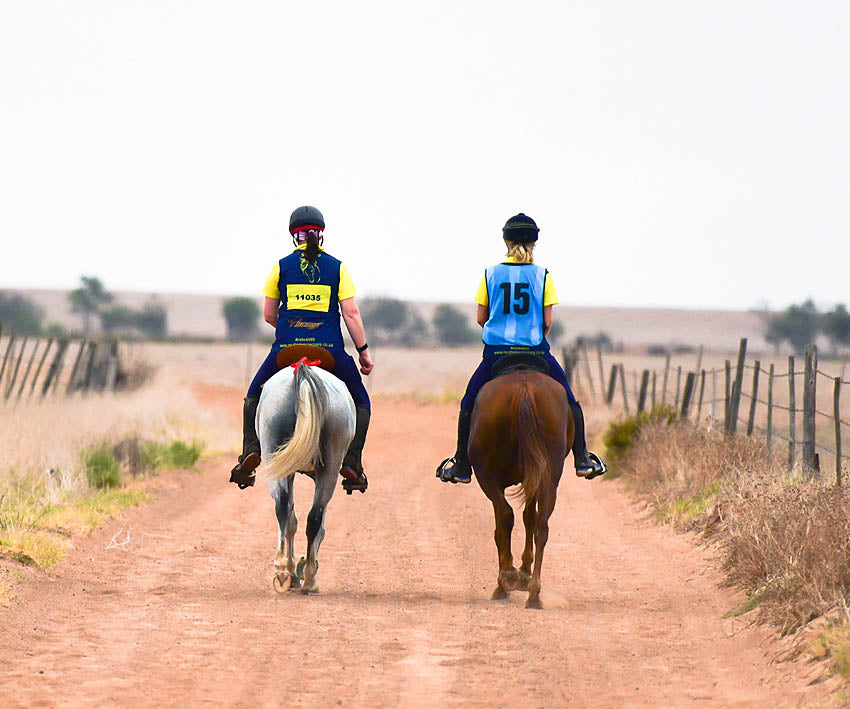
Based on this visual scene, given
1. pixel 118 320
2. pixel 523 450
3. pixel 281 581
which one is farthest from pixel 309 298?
pixel 118 320

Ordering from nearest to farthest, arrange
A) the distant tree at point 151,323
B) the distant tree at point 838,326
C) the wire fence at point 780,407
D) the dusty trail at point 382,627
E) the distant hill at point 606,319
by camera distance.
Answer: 1. the dusty trail at point 382,627
2. the wire fence at point 780,407
3. the distant tree at point 838,326
4. the distant tree at point 151,323
5. the distant hill at point 606,319

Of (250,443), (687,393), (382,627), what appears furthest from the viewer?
(687,393)

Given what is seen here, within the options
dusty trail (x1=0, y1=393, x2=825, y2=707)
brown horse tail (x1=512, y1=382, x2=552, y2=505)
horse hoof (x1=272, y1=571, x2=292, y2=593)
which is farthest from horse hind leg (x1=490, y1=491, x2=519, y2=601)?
horse hoof (x1=272, y1=571, x2=292, y2=593)

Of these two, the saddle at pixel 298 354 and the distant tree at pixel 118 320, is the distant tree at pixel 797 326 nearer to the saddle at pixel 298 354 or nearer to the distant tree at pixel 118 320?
the distant tree at pixel 118 320

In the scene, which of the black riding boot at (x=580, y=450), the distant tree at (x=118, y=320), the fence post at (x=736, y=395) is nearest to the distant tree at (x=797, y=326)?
the distant tree at (x=118, y=320)

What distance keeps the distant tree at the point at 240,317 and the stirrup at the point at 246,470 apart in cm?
10419

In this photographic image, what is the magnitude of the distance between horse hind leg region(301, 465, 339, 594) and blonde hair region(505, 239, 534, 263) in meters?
2.19

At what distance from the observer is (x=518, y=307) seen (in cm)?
980

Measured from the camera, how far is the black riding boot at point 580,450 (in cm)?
992

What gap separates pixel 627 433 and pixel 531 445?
407 inches

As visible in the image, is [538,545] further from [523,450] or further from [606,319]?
[606,319]

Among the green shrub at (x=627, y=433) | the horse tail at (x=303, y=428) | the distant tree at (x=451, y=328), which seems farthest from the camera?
the distant tree at (x=451, y=328)

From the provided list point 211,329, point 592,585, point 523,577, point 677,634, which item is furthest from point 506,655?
point 211,329

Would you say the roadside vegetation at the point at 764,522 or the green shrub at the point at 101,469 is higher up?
the roadside vegetation at the point at 764,522
